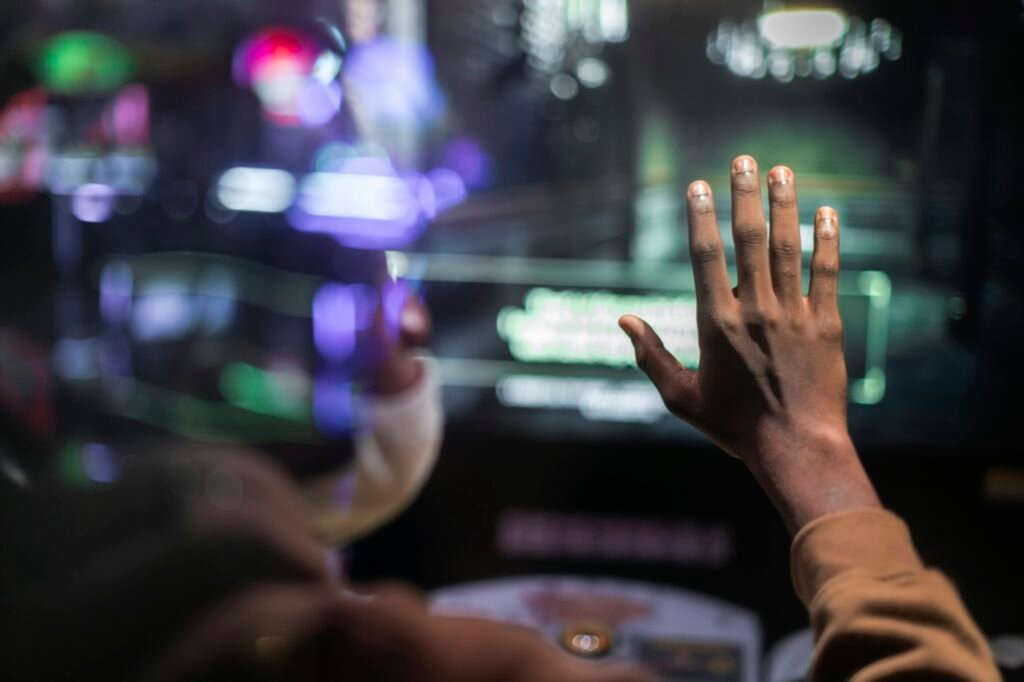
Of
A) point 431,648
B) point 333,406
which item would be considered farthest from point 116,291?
point 431,648

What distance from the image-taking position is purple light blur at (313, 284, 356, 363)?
1516mm

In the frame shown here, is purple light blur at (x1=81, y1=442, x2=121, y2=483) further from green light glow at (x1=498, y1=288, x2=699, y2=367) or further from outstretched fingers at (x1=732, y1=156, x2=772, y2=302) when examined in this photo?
outstretched fingers at (x1=732, y1=156, x2=772, y2=302)

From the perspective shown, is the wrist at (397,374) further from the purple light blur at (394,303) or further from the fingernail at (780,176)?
the fingernail at (780,176)

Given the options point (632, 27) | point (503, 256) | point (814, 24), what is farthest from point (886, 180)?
point (503, 256)

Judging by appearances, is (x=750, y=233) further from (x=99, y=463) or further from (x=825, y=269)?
(x=99, y=463)

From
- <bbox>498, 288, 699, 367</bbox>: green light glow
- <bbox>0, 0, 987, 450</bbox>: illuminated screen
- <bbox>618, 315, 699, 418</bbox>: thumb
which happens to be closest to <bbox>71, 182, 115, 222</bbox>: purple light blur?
<bbox>0, 0, 987, 450</bbox>: illuminated screen

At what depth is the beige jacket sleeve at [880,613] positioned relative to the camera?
517 mm

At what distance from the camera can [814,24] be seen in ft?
4.52

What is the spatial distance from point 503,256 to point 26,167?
0.80 meters

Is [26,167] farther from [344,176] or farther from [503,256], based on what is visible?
[503,256]

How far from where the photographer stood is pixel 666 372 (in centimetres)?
61

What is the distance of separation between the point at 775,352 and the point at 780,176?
107 mm

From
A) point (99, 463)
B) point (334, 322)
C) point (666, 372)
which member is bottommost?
point (99, 463)

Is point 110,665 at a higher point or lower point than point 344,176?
lower
